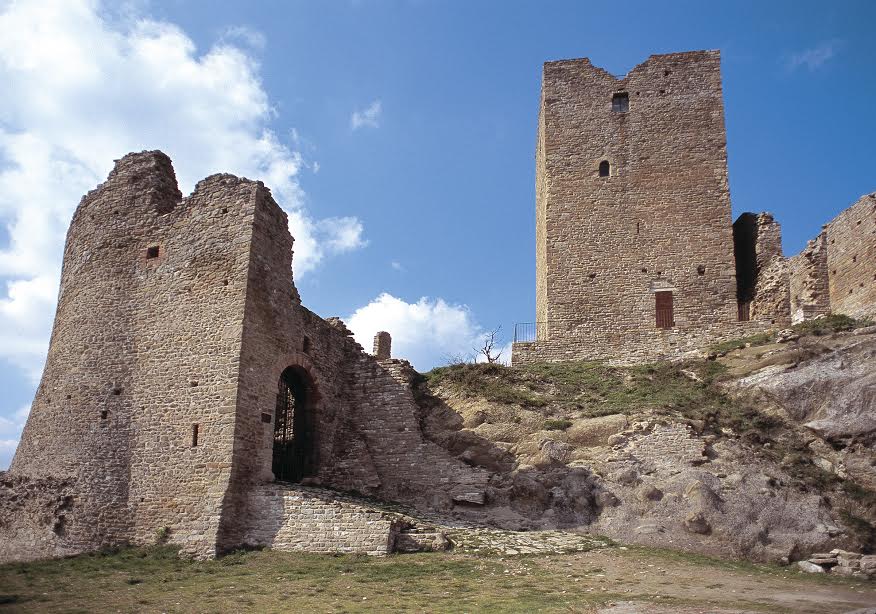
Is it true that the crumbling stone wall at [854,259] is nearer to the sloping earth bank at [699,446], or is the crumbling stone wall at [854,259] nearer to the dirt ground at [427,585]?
the sloping earth bank at [699,446]

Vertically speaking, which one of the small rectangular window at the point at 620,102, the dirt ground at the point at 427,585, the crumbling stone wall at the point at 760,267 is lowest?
the dirt ground at the point at 427,585

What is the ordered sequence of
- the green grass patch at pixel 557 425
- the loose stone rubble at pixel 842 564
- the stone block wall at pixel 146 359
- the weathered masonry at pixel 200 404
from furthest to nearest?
the green grass patch at pixel 557 425
the stone block wall at pixel 146 359
the weathered masonry at pixel 200 404
the loose stone rubble at pixel 842 564

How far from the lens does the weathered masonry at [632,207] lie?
2352 centimetres

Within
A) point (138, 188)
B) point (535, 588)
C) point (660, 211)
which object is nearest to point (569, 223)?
point (660, 211)

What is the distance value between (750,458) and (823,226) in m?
9.60

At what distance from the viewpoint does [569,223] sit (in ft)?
81.6

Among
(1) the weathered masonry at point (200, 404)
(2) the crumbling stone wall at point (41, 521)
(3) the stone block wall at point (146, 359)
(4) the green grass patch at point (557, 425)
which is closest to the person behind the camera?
(1) the weathered masonry at point (200, 404)

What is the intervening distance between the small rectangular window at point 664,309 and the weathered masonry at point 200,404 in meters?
9.03

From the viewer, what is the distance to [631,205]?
2462 centimetres

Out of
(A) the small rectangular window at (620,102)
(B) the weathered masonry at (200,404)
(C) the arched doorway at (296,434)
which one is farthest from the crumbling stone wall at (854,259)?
(C) the arched doorway at (296,434)

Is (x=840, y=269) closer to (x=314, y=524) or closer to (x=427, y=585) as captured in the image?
(x=427, y=585)

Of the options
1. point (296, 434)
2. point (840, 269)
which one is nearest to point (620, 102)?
point (840, 269)

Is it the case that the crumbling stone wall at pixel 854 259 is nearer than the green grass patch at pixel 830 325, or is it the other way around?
the green grass patch at pixel 830 325

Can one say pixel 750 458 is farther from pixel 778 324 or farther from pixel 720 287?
pixel 720 287
